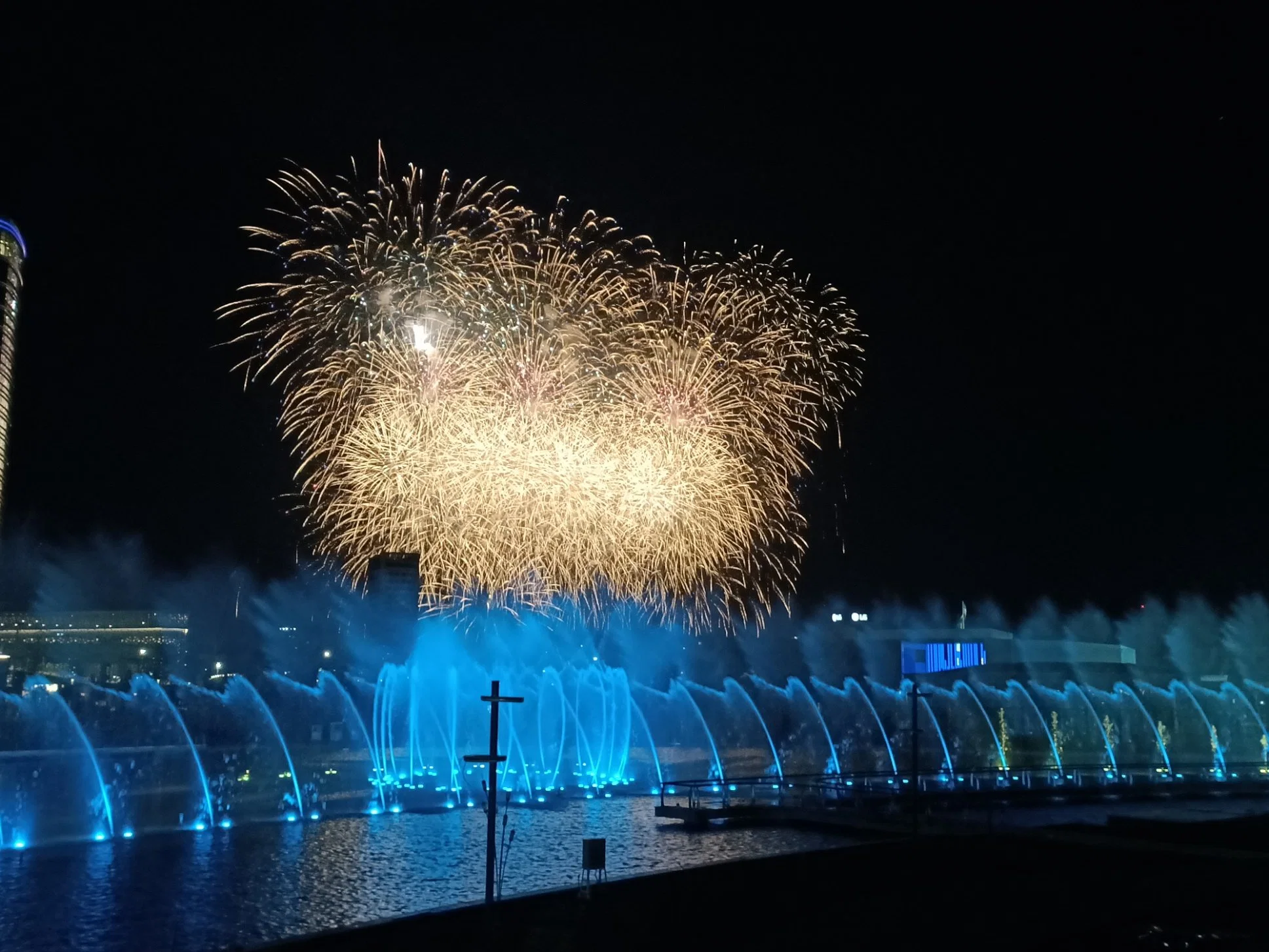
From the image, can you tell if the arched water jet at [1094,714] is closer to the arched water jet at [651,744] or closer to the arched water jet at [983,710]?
the arched water jet at [983,710]

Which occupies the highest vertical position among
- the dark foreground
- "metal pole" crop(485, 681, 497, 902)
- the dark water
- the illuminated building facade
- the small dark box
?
the illuminated building facade

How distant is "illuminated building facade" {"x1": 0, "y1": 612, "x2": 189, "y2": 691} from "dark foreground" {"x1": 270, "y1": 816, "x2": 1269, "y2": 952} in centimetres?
9662

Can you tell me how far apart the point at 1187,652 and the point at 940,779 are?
4357 cm

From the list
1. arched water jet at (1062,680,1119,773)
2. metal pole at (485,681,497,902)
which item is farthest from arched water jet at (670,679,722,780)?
metal pole at (485,681,497,902)

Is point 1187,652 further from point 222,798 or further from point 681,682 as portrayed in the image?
point 222,798

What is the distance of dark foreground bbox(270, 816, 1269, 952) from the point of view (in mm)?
12453

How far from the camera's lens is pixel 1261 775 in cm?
4147

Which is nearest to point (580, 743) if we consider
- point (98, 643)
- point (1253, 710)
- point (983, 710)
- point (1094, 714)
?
point (983, 710)

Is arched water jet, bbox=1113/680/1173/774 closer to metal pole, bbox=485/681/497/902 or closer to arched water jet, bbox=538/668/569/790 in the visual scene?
arched water jet, bbox=538/668/569/790

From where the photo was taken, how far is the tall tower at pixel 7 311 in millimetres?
108938

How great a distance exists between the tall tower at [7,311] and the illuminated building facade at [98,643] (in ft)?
43.2

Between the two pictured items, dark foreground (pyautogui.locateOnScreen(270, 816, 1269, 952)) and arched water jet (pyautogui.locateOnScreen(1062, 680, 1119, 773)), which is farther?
arched water jet (pyautogui.locateOnScreen(1062, 680, 1119, 773))

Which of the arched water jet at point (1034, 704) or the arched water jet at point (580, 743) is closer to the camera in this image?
the arched water jet at point (580, 743)

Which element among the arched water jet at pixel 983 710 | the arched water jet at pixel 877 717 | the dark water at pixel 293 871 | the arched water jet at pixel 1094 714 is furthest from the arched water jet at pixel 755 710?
the dark water at pixel 293 871
